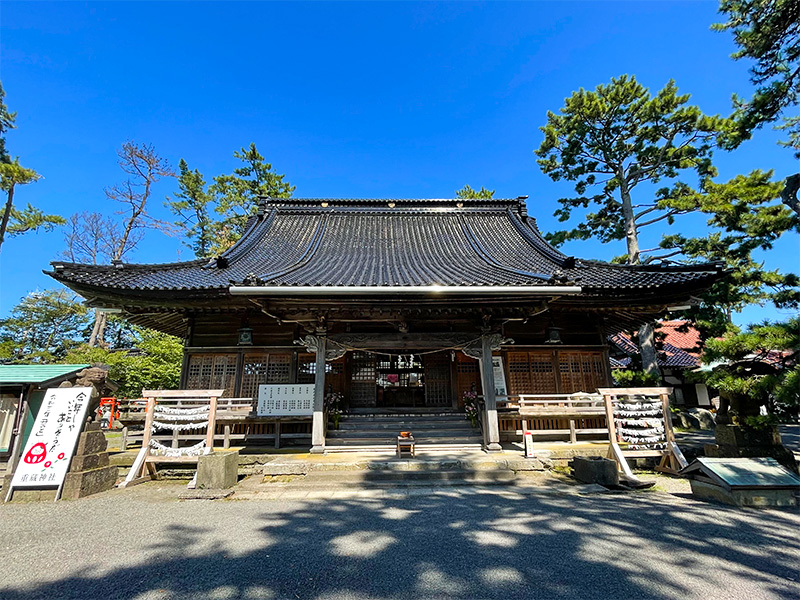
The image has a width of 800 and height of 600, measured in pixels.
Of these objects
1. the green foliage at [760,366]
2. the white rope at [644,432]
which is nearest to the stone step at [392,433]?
the white rope at [644,432]

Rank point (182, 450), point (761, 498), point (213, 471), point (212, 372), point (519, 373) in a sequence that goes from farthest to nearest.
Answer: point (519, 373) → point (212, 372) → point (182, 450) → point (213, 471) → point (761, 498)

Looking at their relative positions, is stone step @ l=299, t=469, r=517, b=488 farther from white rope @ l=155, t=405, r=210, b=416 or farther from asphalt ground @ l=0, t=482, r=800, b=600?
white rope @ l=155, t=405, r=210, b=416

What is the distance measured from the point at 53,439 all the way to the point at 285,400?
4039 millimetres

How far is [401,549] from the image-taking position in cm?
378

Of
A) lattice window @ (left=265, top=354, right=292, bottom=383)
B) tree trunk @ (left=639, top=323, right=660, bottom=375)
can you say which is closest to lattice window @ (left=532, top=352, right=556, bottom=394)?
lattice window @ (left=265, top=354, right=292, bottom=383)

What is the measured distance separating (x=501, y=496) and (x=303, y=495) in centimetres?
342

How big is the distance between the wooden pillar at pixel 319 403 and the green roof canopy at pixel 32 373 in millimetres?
4560

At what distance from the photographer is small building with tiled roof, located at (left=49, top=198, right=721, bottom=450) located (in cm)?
766

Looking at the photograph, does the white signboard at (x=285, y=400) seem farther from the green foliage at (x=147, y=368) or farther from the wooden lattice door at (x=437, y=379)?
the green foliage at (x=147, y=368)

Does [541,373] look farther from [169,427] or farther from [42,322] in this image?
[42,322]

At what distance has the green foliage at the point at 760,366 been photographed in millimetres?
5484

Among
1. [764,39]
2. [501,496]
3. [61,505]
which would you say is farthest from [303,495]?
[764,39]

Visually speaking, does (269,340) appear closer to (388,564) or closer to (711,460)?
(388,564)

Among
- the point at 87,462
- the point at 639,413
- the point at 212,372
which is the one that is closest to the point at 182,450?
the point at 87,462
